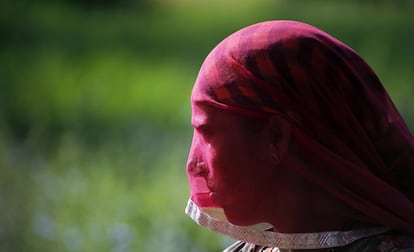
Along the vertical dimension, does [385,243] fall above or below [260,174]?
below

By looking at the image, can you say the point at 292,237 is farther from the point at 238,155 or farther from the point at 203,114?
the point at 203,114

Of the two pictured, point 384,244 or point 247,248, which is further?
point 247,248

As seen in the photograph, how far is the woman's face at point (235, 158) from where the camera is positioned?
2.19 metres

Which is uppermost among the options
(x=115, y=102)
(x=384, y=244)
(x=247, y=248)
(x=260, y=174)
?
(x=260, y=174)

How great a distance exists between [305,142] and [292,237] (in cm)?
20

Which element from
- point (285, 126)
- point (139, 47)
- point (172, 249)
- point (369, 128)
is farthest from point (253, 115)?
point (139, 47)

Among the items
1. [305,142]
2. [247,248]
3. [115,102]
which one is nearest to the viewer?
[305,142]

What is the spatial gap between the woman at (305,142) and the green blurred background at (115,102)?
1981 millimetres

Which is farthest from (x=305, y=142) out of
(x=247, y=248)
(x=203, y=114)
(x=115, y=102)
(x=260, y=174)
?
(x=115, y=102)

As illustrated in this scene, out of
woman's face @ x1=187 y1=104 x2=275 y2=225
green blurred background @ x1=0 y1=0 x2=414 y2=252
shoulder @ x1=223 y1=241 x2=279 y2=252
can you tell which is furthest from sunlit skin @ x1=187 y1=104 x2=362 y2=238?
green blurred background @ x1=0 y1=0 x2=414 y2=252

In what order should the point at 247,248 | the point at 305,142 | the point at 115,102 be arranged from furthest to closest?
1. the point at 115,102
2. the point at 247,248
3. the point at 305,142

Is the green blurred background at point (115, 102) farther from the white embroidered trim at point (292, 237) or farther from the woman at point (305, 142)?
the woman at point (305, 142)

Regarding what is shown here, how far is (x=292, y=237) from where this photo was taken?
7.26 feet

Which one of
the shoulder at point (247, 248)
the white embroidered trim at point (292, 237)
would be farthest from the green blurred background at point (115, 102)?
the white embroidered trim at point (292, 237)
